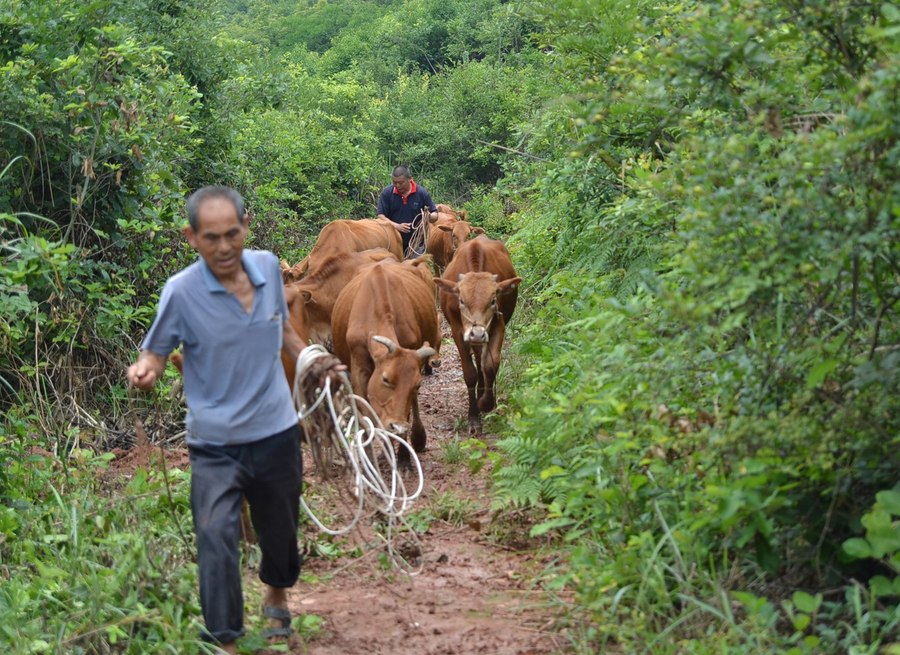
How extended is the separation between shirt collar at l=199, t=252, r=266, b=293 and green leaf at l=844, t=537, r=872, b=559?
2616mm

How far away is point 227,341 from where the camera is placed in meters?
4.83

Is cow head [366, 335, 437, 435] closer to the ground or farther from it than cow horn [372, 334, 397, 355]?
closer to the ground

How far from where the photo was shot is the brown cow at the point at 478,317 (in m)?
10.2

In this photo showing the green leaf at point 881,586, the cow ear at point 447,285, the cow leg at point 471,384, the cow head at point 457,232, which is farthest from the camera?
the cow head at point 457,232

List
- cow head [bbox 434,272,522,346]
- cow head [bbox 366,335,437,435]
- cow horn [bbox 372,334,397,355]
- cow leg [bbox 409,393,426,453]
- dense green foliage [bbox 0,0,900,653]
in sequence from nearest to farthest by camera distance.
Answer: dense green foliage [bbox 0,0,900,653] → cow head [bbox 366,335,437,435] → cow horn [bbox 372,334,397,355] → cow leg [bbox 409,393,426,453] → cow head [bbox 434,272,522,346]

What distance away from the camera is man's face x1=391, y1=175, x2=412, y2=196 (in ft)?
48.5

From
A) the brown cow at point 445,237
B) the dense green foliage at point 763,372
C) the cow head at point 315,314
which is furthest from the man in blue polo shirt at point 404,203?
the dense green foliage at point 763,372

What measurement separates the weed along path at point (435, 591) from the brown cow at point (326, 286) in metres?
2.59

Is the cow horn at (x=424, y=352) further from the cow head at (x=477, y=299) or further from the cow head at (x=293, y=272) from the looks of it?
the cow head at (x=293, y=272)

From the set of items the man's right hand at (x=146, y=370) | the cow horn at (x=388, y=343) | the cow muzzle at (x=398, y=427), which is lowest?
the cow muzzle at (x=398, y=427)

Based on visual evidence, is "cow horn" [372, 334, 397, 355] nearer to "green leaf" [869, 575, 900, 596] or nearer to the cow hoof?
the cow hoof

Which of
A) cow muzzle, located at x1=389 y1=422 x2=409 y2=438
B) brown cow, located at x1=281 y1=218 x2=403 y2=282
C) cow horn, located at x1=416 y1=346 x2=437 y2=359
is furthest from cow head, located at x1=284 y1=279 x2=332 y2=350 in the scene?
cow muzzle, located at x1=389 y1=422 x2=409 y2=438

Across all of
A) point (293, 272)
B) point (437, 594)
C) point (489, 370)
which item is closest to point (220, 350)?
point (437, 594)

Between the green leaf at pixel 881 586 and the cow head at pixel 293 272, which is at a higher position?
the green leaf at pixel 881 586
